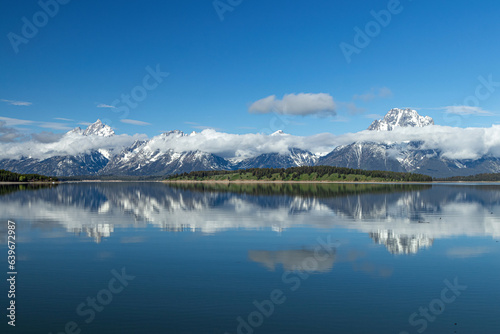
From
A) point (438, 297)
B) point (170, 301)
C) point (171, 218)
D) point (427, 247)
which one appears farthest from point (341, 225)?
point (170, 301)

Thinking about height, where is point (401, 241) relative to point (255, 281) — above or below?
above

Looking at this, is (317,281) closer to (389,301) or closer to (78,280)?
(389,301)

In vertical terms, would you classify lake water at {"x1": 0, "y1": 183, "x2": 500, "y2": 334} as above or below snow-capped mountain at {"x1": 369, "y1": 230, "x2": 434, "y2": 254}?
below

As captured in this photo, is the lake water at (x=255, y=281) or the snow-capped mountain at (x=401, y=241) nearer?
the lake water at (x=255, y=281)

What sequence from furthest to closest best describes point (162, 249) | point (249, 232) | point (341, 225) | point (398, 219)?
point (398, 219) < point (341, 225) < point (249, 232) < point (162, 249)

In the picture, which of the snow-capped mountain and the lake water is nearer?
the lake water

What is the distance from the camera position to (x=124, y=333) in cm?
2438

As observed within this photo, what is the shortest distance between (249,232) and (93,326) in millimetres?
40893

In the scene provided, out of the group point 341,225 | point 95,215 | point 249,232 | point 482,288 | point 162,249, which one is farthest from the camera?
point 95,215

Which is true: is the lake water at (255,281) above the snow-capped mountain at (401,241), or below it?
below

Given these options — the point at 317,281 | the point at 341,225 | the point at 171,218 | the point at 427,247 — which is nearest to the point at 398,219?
the point at 341,225

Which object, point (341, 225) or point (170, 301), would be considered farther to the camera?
point (341, 225)

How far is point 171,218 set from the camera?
8531cm

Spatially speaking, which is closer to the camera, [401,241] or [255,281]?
[255,281]
